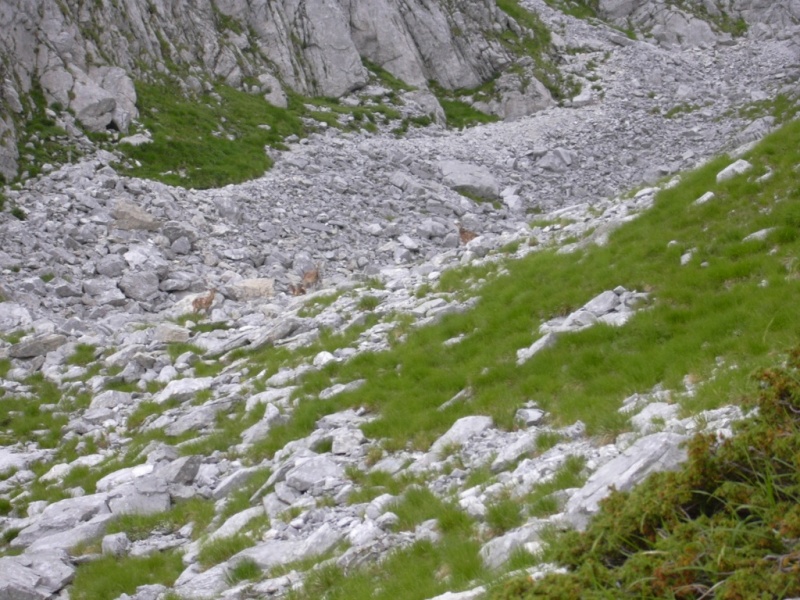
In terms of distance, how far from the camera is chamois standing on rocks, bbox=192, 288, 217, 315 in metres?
23.0

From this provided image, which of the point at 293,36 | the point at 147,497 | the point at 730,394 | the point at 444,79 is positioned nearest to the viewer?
the point at 730,394

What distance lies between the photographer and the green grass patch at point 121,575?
9.60 meters

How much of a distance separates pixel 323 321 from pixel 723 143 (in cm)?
3122

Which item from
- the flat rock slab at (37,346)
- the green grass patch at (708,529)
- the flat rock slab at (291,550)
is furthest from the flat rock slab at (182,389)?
the green grass patch at (708,529)

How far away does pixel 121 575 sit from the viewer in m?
9.81

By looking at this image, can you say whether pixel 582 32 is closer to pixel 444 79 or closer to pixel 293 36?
pixel 444 79

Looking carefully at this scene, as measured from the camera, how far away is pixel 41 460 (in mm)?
15492

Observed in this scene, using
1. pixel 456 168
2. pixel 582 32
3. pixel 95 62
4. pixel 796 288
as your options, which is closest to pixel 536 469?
pixel 796 288

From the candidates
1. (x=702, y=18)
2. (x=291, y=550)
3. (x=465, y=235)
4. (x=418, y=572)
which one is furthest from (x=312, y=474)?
(x=702, y=18)

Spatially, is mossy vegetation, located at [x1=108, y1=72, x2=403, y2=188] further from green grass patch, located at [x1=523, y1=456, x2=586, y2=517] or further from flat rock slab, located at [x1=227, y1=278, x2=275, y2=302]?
green grass patch, located at [x1=523, y1=456, x2=586, y2=517]

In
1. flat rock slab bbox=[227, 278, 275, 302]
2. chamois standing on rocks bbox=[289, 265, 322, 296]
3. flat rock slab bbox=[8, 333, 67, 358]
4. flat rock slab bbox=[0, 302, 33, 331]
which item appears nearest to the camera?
flat rock slab bbox=[8, 333, 67, 358]

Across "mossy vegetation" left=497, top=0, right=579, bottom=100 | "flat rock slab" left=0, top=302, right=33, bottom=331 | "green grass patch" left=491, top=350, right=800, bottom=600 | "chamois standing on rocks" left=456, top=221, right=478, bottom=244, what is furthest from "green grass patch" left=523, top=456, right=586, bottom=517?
"mossy vegetation" left=497, top=0, right=579, bottom=100

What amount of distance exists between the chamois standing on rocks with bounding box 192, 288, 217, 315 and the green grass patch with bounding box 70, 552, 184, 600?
13184mm

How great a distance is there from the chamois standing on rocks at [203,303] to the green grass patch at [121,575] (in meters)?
13.2
